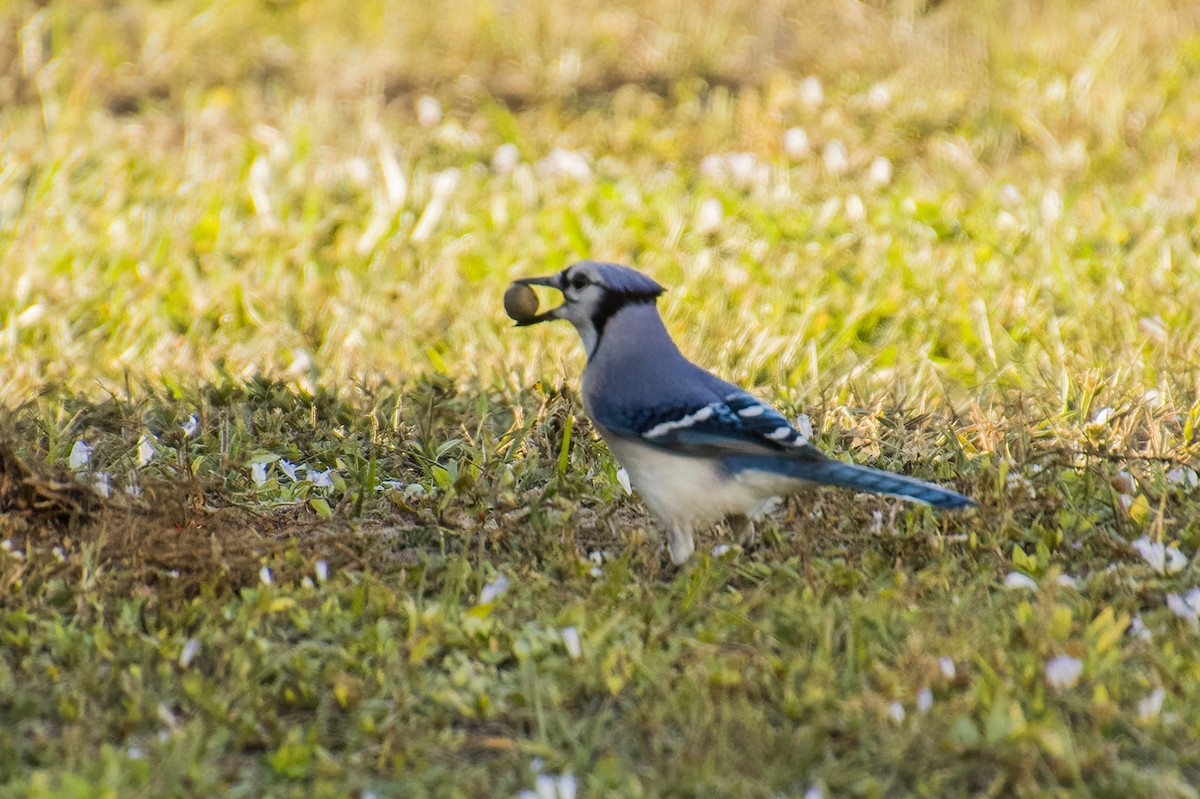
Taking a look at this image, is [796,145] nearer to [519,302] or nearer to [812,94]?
[812,94]

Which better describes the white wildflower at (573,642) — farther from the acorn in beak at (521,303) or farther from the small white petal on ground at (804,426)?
the small white petal on ground at (804,426)

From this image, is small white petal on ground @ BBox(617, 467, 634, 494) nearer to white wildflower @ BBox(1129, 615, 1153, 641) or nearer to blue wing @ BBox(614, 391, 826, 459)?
blue wing @ BBox(614, 391, 826, 459)

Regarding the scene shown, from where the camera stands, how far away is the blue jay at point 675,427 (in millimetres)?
4109

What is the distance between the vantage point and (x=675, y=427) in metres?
4.24

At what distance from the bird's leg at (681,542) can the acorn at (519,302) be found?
914 mm

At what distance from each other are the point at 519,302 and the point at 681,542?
1030 millimetres

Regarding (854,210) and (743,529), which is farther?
(854,210)

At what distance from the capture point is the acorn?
4875 millimetres

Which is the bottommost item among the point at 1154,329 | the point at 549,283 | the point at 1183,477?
the point at 1154,329

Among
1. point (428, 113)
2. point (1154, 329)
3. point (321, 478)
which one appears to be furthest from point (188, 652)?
point (428, 113)

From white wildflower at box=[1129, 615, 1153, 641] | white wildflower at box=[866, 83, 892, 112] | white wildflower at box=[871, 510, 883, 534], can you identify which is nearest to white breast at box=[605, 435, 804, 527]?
white wildflower at box=[871, 510, 883, 534]

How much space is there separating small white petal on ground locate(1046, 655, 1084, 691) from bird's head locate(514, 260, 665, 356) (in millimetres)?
1622

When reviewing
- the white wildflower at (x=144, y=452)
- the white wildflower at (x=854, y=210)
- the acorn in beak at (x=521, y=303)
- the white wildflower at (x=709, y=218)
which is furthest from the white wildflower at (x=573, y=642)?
the white wildflower at (x=854, y=210)

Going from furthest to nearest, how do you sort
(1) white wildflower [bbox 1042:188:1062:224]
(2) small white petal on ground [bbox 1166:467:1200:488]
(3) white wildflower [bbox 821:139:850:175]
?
(3) white wildflower [bbox 821:139:850:175] → (1) white wildflower [bbox 1042:188:1062:224] → (2) small white petal on ground [bbox 1166:467:1200:488]
